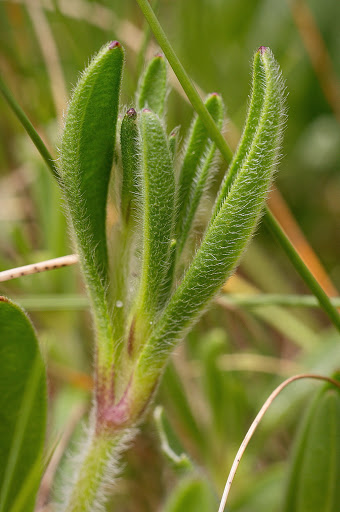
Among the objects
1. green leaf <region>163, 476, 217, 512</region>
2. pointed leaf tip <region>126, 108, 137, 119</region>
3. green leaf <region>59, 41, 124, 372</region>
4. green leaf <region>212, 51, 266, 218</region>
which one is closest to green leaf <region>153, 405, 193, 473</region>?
green leaf <region>163, 476, 217, 512</region>

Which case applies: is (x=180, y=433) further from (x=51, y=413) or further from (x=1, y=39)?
(x=1, y=39)

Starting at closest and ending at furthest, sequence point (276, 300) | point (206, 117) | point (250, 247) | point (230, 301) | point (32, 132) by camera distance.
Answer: point (206, 117) < point (32, 132) < point (276, 300) < point (230, 301) < point (250, 247)

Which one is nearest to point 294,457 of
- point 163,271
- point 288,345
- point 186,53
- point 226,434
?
point 163,271

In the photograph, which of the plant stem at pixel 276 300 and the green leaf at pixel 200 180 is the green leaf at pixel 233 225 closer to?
the green leaf at pixel 200 180

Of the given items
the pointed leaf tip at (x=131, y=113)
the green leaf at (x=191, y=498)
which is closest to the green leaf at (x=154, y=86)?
the pointed leaf tip at (x=131, y=113)

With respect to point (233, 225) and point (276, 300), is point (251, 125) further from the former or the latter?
point (276, 300)

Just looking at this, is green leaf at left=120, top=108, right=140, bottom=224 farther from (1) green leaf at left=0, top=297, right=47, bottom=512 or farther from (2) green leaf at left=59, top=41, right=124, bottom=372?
(1) green leaf at left=0, top=297, right=47, bottom=512

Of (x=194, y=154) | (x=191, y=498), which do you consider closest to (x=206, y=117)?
(x=194, y=154)
